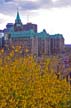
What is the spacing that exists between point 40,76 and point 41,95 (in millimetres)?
695

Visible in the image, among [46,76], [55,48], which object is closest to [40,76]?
[46,76]

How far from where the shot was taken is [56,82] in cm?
1062

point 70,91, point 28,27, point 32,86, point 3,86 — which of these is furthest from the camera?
point 28,27

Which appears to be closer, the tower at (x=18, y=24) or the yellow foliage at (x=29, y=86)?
the yellow foliage at (x=29, y=86)

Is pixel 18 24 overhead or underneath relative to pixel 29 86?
overhead

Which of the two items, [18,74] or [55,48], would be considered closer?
[18,74]

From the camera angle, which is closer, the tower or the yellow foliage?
the yellow foliage

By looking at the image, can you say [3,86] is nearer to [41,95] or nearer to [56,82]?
[41,95]

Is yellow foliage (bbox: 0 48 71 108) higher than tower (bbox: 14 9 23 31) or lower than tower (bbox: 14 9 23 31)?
lower

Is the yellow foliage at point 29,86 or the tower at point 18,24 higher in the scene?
the tower at point 18,24

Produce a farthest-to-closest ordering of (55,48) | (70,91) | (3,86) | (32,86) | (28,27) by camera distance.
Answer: (28,27) → (55,48) → (70,91) → (32,86) → (3,86)

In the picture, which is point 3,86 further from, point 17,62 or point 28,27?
point 28,27

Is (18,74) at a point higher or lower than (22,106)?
higher

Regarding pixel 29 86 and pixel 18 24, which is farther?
pixel 18 24
